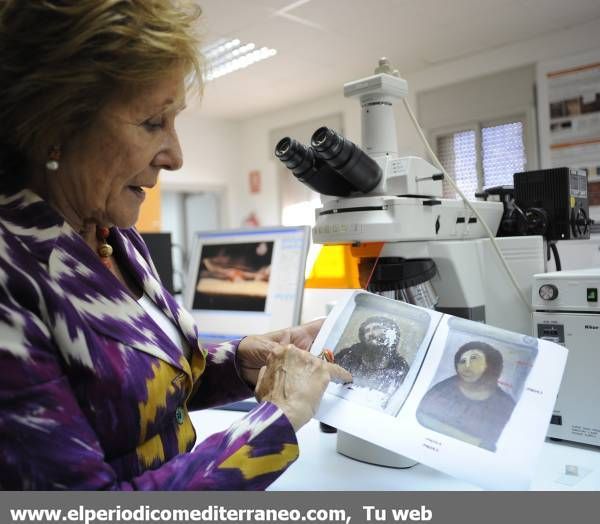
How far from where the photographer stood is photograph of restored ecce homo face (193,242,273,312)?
151cm

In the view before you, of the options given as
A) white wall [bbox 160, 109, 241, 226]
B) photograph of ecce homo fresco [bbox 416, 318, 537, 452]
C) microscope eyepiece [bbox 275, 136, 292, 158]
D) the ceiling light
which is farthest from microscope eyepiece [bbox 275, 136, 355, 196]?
white wall [bbox 160, 109, 241, 226]

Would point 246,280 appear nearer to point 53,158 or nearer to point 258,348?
point 258,348

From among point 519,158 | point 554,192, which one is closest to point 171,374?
point 554,192

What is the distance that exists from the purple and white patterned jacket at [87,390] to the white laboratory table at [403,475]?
0.23 m

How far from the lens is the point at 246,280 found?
1.55 m

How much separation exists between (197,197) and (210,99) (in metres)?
1.26

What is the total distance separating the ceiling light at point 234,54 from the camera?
12.1 feet

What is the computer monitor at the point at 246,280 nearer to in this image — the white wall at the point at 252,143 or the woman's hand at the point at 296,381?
the woman's hand at the point at 296,381

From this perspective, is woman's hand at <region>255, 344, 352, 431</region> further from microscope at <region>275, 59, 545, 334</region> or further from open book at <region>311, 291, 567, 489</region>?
microscope at <region>275, 59, 545, 334</region>

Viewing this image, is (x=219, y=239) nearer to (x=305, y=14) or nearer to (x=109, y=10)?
(x=109, y=10)

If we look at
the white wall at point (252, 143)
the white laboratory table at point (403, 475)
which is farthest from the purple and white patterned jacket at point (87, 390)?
the white wall at point (252, 143)

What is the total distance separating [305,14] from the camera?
3197 mm
